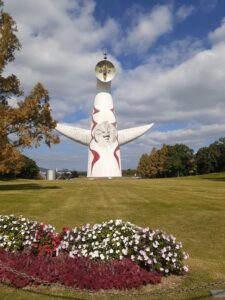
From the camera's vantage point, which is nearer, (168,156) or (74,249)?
(74,249)

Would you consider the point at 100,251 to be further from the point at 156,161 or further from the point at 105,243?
the point at 156,161

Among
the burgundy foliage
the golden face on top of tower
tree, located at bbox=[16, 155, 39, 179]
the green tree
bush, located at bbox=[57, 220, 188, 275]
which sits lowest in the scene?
the burgundy foliage

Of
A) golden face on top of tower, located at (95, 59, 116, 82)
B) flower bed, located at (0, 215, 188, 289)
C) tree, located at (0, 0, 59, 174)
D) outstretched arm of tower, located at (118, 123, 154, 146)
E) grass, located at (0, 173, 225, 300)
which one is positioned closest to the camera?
grass, located at (0, 173, 225, 300)

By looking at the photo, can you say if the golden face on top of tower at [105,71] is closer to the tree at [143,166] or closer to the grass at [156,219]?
the grass at [156,219]

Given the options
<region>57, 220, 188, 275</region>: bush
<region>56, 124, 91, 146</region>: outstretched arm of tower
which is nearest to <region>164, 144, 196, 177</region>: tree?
<region>56, 124, 91, 146</region>: outstretched arm of tower

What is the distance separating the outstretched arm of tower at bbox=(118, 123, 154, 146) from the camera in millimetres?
60688

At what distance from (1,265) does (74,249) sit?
5.30ft

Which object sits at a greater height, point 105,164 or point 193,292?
point 105,164

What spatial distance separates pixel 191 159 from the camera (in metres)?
110

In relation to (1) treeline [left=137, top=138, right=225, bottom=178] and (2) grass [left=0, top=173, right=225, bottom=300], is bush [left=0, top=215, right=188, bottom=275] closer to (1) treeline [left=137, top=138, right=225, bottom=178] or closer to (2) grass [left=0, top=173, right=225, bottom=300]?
(2) grass [left=0, top=173, right=225, bottom=300]

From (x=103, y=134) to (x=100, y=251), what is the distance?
49.1m

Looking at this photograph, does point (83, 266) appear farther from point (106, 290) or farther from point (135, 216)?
point (135, 216)

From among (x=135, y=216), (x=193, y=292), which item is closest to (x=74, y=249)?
(x=193, y=292)

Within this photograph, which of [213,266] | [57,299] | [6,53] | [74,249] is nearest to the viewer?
[57,299]
